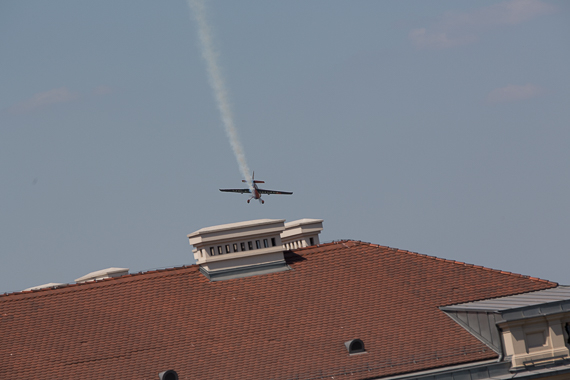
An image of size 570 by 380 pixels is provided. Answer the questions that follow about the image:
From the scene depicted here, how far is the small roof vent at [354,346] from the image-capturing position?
52.8m

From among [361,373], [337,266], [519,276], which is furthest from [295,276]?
[519,276]

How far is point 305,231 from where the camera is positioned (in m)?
74.4

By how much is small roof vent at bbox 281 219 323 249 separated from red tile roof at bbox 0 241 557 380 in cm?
1220

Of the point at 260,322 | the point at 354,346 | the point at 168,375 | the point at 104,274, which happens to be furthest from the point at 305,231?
the point at 168,375

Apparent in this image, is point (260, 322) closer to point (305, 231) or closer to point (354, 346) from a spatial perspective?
point (354, 346)

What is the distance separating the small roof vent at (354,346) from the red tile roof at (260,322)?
14.9 inches

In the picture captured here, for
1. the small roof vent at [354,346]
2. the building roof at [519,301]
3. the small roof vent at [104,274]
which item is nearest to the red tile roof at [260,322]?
the small roof vent at [354,346]

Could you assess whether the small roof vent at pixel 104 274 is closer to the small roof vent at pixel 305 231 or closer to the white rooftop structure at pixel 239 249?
the white rooftop structure at pixel 239 249

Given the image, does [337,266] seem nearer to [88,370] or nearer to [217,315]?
[217,315]

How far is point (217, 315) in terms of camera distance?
5578 centimetres

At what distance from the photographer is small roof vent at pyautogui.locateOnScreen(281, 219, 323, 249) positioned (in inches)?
2928

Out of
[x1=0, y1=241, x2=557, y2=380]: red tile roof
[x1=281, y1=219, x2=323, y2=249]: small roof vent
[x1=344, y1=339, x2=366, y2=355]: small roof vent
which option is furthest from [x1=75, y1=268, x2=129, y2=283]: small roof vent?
[x1=344, y1=339, x2=366, y2=355]: small roof vent

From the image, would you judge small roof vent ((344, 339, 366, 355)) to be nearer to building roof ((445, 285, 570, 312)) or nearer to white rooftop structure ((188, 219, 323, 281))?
building roof ((445, 285, 570, 312))

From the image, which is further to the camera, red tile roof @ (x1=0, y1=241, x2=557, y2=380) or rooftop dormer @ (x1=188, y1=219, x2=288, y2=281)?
rooftop dormer @ (x1=188, y1=219, x2=288, y2=281)
